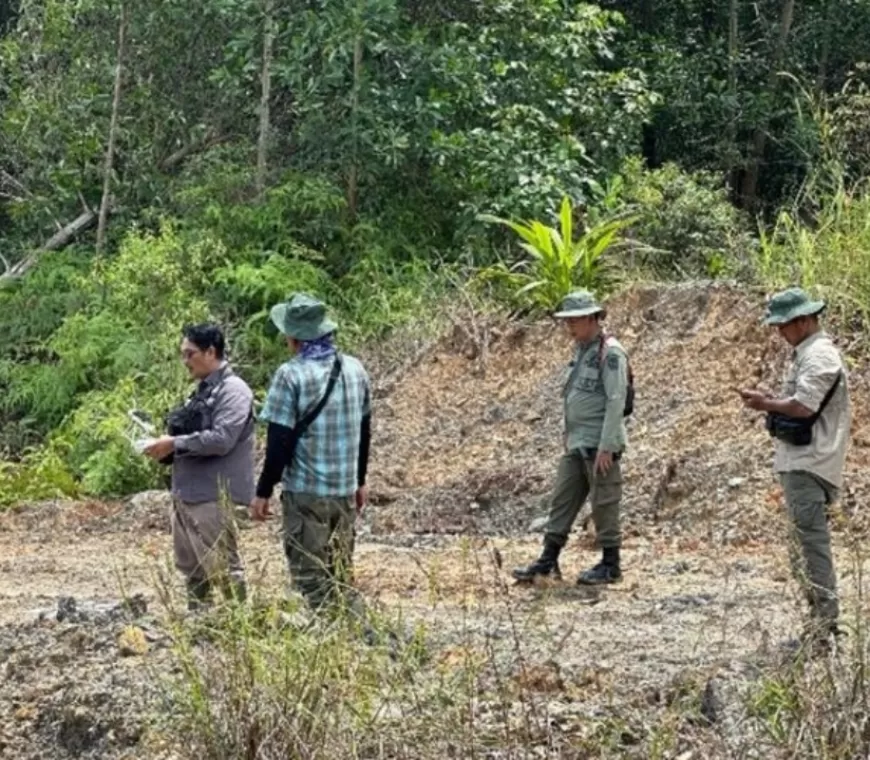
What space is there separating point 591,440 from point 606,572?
0.79 metres

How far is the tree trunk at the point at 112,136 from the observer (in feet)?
57.2

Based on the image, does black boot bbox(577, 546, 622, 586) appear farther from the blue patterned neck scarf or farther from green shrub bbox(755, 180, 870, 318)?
green shrub bbox(755, 180, 870, 318)

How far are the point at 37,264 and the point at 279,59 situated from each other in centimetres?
354

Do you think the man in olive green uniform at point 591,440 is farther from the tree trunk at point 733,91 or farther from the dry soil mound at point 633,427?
the tree trunk at point 733,91

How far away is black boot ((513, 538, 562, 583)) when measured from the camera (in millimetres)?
8641

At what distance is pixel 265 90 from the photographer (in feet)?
56.3

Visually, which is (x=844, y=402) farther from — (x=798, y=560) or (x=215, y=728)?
(x=215, y=728)

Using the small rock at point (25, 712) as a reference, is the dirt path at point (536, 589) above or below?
below

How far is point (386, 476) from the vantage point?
12.7 meters

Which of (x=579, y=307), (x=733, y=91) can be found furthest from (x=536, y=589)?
(x=733, y=91)

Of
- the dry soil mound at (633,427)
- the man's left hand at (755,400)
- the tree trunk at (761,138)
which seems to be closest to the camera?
the man's left hand at (755,400)

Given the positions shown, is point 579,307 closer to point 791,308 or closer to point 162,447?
point 791,308

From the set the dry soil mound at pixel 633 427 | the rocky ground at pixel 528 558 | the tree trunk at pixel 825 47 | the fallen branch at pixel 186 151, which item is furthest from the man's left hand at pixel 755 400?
the tree trunk at pixel 825 47

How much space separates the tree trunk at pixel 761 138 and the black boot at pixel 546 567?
46.2 ft
